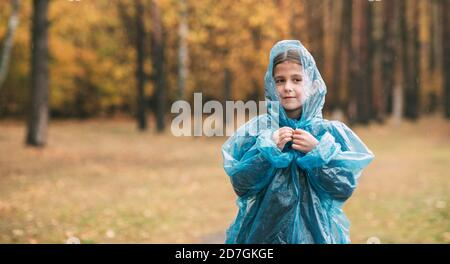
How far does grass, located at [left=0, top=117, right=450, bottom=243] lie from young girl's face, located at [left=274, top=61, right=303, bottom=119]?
16.9ft

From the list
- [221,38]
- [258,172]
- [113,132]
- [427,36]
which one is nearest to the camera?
[258,172]

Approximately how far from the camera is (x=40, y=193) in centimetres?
1115

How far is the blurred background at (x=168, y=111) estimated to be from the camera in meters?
9.45

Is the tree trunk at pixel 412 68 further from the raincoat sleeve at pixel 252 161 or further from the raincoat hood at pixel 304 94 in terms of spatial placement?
the raincoat sleeve at pixel 252 161

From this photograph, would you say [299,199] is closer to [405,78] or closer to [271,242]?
[271,242]

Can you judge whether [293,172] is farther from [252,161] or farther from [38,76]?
[38,76]

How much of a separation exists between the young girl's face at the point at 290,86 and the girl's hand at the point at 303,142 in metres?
0.21

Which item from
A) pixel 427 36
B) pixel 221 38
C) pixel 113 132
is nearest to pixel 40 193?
pixel 221 38

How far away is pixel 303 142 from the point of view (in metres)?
3.01

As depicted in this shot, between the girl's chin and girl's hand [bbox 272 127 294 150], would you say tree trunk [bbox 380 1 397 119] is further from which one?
girl's hand [bbox 272 127 294 150]

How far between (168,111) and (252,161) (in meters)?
34.4

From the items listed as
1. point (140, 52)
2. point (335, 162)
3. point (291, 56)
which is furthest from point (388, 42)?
point (335, 162)
